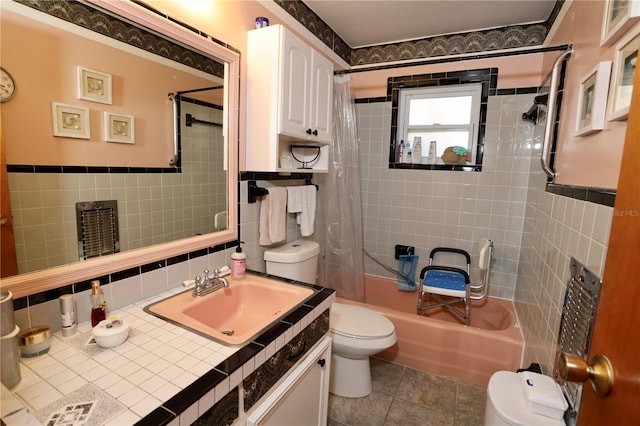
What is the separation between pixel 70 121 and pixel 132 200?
1.08 ft

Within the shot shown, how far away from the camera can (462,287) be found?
2.37m

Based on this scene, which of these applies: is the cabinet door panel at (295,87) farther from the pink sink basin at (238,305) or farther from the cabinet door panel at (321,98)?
the pink sink basin at (238,305)

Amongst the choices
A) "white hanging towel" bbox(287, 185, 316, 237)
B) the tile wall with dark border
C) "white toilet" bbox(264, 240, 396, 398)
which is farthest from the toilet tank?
the tile wall with dark border

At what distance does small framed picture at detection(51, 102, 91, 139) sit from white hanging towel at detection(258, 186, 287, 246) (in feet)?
3.05

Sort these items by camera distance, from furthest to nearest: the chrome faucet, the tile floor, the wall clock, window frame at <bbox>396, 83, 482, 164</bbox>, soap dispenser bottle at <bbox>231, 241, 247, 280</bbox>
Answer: window frame at <bbox>396, 83, 482, 164</bbox>, the tile floor, soap dispenser bottle at <bbox>231, 241, 247, 280</bbox>, the chrome faucet, the wall clock

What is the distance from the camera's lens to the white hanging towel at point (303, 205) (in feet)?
6.63

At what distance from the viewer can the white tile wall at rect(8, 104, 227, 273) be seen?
929mm

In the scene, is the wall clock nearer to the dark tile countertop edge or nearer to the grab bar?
the dark tile countertop edge

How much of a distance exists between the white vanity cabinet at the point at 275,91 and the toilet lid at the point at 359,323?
0.98 metres

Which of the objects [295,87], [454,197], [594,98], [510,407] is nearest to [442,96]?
[454,197]

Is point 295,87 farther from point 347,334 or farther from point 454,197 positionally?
point 454,197

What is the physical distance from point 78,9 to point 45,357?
106cm

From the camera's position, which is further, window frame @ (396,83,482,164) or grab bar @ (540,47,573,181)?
window frame @ (396,83,482,164)

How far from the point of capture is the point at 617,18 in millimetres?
991
